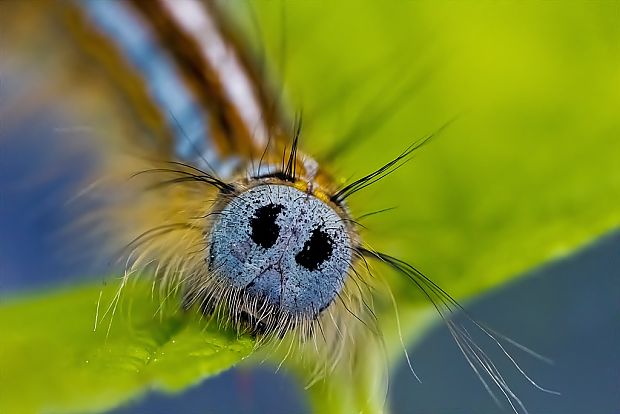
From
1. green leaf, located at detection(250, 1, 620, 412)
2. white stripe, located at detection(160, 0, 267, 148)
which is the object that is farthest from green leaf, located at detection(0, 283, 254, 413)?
white stripe, located at detection(160, 0, 267, 148)

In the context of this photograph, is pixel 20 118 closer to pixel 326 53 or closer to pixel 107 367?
pixel 326 53

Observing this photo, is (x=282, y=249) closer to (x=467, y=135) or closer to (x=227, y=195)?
(x=227, y=195)

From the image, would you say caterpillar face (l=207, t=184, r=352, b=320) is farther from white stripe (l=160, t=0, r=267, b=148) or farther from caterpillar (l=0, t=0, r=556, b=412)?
white stripe (l=160, t=0, r=267, b=148)

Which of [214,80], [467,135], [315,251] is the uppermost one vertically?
[214,80]

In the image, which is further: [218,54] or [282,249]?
[218,54]

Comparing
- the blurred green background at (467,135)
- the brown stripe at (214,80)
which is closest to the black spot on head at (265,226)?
the blurred green background at (467,135)

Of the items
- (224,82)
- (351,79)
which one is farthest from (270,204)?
(224,82)

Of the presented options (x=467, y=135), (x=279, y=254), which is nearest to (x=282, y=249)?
(x=279, y=254)

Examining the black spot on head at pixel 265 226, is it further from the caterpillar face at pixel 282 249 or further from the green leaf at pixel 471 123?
the green leaf at pixel 471 123
